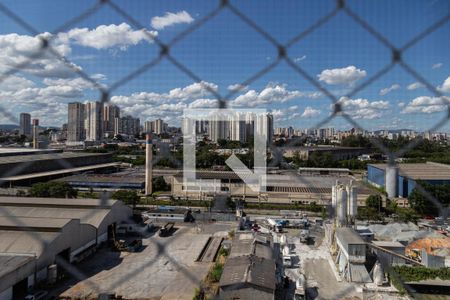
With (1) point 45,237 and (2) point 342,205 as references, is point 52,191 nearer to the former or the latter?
(1) point 45,237

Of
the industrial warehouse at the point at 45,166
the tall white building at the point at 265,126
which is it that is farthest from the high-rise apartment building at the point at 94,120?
the industrial warehouse at the point at 45,166

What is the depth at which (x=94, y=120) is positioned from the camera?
845mm

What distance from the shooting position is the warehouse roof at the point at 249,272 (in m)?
2.99

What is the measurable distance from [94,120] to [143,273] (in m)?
3.49

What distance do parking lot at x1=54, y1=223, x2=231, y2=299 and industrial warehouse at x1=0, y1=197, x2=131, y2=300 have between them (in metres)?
0.24

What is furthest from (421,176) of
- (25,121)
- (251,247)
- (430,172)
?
(25,121)

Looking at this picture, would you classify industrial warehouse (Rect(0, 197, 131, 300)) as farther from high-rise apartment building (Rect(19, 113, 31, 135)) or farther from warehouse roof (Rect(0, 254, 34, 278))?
high-rise apartment building (Rect(19, 113, 31, 135))

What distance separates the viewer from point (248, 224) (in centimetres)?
671

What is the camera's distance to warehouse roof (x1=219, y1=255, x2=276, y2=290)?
299cm

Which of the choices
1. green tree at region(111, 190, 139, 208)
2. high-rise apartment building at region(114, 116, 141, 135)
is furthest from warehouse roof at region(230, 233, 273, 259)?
green tree at region(111, 190, 139, 208)

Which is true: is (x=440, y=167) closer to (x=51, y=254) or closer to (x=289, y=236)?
(x=289, y=236)

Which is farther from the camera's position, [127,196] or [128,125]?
[127,196]

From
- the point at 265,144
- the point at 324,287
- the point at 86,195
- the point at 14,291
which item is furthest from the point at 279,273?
the point at 86,195

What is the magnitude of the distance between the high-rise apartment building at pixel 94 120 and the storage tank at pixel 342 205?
14.8 ft
